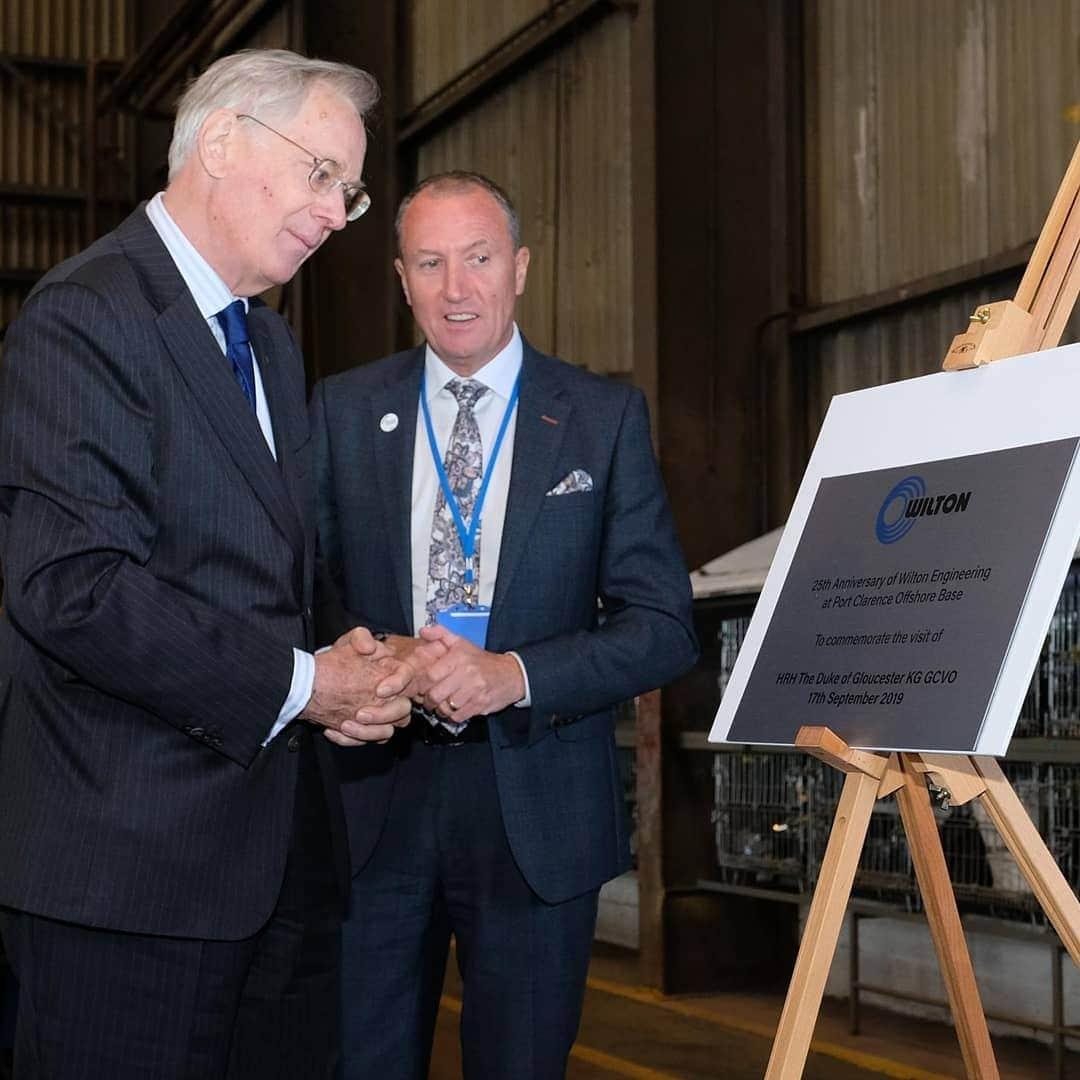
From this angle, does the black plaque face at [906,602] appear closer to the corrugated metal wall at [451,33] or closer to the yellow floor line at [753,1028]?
the yellow floor line at [753,1028]

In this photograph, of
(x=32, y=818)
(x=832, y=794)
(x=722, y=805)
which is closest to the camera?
(x=32, y=818)

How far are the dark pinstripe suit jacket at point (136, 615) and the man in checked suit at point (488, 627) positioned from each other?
489mm

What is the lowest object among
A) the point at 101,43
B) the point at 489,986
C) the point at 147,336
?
the point at 489,986

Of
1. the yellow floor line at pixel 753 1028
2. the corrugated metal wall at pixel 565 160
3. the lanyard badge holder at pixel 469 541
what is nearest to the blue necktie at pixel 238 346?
the lanyard badge holder at pixel 469 541

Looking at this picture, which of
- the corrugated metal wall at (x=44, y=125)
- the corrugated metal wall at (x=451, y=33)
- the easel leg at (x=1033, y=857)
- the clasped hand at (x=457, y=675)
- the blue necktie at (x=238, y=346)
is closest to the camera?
the blue necktie at (x=238, y=346)

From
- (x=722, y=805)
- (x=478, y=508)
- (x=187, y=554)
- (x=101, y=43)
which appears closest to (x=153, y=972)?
(x=187, y=554)

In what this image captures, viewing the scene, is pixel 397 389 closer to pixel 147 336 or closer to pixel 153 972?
pixel 147 336

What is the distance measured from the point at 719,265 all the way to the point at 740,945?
8.01ft

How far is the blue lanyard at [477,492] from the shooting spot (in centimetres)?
250

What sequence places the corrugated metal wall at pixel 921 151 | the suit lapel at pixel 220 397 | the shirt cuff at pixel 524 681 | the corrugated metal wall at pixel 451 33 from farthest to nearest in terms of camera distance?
the corrugated metal wall at pixel 451 33 < the corrugated metal wall at pixel 921 151 < the shirt cuff at pixel 524 681 < the suit lapel at pixel 220 397

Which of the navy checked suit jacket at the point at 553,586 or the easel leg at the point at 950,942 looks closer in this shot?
the easel leg at the point at 950,942

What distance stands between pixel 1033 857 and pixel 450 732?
873mm

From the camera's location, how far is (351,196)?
2.03 m

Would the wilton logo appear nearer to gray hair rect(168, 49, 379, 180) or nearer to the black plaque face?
the black plaque face
